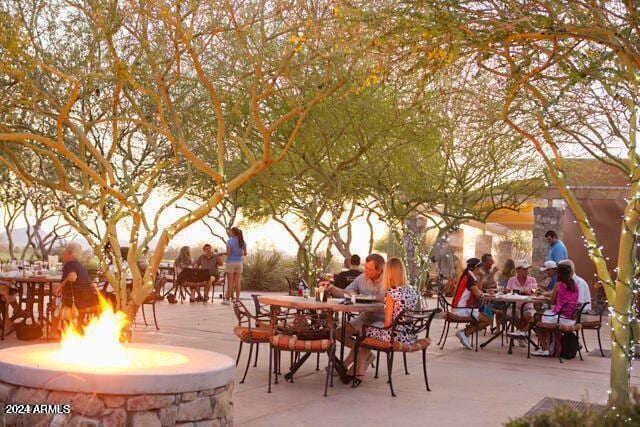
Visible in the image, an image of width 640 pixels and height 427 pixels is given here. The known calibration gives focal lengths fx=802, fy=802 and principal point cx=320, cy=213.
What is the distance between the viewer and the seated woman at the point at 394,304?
24.1 feet

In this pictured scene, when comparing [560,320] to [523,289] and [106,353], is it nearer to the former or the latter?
[523,289]

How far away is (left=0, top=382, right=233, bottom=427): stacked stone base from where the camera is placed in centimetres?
450

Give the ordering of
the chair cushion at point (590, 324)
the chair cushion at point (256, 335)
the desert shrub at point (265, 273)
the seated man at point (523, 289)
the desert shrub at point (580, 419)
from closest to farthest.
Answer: the desert shrub at point (580, 419) < the chair cushion at point (256, 335) < the chair cushion at point (590, 324) < the seated man at point (523, 289) < the desert shrub at point (265, 273)

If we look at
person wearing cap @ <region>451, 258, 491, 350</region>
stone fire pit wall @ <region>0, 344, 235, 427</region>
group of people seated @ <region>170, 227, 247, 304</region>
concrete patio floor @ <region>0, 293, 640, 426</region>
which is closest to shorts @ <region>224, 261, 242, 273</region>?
group of people seated @ <region>170, 227, 247, 304</region>

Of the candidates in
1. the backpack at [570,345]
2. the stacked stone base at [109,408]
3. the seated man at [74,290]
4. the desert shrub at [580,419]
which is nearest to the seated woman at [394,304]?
the stacked stone base at [109,408]

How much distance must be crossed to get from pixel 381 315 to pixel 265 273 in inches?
632

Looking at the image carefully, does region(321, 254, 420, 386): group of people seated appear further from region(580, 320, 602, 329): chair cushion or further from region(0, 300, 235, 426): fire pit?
region(580, 320, 602, 329): chair cushion

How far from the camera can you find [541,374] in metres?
8.92

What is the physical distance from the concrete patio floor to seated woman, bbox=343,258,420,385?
459 mm

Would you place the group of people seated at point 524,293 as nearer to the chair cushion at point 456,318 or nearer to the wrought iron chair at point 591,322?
the chair cushion at point 456,318

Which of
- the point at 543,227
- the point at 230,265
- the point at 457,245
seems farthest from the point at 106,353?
the point at 457,245

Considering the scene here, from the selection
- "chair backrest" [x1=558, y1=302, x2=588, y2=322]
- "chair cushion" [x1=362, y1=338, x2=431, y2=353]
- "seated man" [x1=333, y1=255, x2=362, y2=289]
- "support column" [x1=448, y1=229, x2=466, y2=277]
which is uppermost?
"support column" [x1=448, y1=229, x2=466, y2=277]

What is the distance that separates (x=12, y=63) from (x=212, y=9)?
2546 mm

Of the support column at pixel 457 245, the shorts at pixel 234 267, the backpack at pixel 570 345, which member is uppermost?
the support column at pixel 457 245
